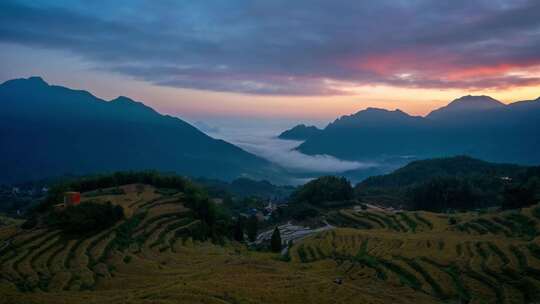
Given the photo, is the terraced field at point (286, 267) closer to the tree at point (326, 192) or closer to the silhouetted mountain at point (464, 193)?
the silhouetted mountain at point (464, 193)

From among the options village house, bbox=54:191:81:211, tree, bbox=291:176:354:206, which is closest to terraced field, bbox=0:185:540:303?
village house, bbox=54:191:81:211

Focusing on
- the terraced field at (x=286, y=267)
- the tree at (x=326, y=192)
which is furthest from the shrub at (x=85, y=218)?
the tree at (x=326, y=192)

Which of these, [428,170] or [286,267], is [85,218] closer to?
[286,267]

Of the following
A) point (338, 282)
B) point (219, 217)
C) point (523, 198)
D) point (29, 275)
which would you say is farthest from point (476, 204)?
point (29, 275)

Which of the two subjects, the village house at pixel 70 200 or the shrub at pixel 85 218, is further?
the village house at pixel 70 200

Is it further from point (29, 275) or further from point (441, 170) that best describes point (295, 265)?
point (441, 170)

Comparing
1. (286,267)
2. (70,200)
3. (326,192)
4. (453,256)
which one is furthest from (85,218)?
(326,192)

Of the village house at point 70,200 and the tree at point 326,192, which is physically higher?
the village house at point 70,200
